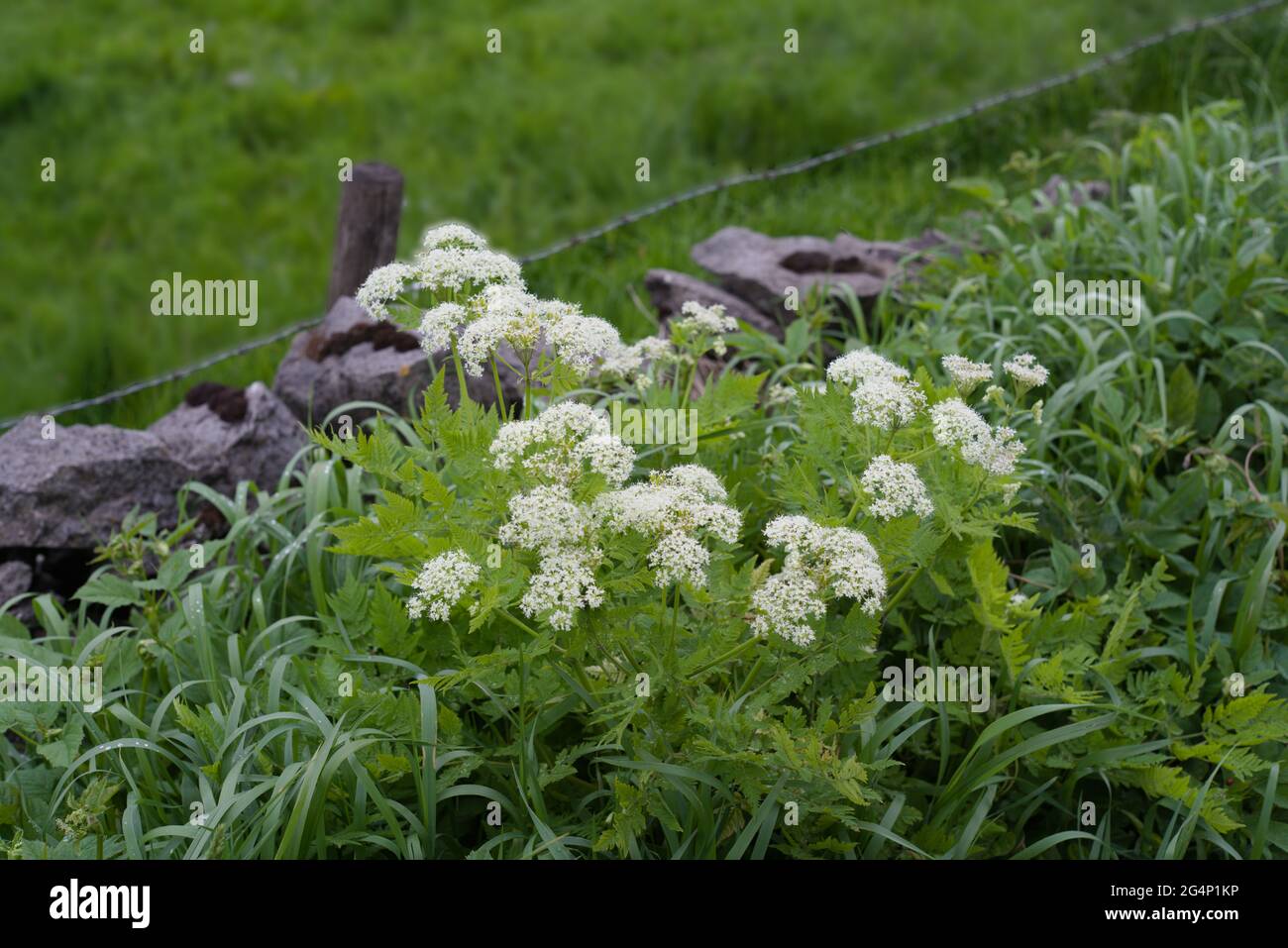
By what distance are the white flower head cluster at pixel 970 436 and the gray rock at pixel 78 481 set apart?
2.76 meters

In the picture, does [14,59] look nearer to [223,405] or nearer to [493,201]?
[493,201]

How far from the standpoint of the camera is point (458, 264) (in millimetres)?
2750

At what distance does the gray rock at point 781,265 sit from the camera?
206 inches

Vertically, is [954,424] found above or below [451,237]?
below

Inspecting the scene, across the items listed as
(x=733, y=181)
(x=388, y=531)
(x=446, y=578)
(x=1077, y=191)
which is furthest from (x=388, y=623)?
(x=1077, y=191)

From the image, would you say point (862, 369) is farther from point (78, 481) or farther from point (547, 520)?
point (78, 481)

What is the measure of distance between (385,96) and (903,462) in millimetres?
6391

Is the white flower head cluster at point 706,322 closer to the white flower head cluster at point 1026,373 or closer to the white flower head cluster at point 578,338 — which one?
the white flower head cluster at point 578,338

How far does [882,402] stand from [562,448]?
2.16ft

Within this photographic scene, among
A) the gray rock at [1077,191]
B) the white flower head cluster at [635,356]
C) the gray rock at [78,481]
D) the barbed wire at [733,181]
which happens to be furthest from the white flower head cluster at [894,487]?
the gray rock at [1077,191]

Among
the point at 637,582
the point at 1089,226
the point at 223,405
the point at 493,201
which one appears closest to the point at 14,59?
the point at 493,201

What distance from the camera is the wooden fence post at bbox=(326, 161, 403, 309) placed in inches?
203

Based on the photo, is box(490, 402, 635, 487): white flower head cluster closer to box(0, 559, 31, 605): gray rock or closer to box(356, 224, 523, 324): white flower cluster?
box(356, 224, 523, 324): white flower cluster

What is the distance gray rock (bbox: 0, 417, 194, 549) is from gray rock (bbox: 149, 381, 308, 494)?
0.09 meters
